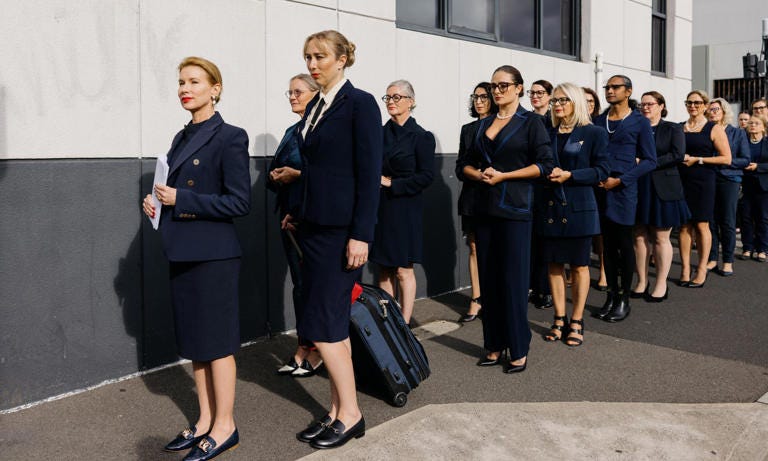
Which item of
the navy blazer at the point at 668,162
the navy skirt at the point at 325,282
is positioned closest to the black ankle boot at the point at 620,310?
the navy blazer at the point at 668,162

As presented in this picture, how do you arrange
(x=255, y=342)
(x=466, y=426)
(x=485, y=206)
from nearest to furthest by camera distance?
1. (x=466, y=426)
2. (x=485, y=206)
3. (x=255, y=342)

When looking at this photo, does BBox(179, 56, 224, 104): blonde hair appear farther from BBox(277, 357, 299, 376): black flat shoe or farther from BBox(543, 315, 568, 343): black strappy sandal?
BBox(543, 315, 568, 343): black strappy sandal

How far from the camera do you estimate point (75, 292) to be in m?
4.24

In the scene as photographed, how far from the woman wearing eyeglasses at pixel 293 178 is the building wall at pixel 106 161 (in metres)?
0.79

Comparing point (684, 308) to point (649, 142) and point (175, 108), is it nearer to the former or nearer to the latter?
point (649, 142)

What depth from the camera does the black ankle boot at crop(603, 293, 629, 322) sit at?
19.7 ft

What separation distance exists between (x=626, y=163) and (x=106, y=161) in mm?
4082

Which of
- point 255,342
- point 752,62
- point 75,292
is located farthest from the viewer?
point 752,62

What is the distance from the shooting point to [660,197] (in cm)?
669

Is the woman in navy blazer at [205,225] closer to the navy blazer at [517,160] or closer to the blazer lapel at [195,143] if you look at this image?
the blazer lapel at [195,143]

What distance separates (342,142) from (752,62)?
15530 mm

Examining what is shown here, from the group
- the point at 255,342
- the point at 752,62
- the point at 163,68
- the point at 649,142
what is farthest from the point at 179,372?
the point at 752,62

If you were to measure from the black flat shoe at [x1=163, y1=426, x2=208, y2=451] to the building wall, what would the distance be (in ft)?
3.93

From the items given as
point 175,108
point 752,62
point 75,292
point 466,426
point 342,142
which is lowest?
point 466,426
